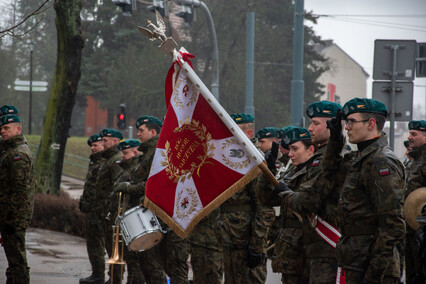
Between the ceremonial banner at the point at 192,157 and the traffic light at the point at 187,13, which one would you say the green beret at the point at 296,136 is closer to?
the ceremonial banner at the point at 192,157

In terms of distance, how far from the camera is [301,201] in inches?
214

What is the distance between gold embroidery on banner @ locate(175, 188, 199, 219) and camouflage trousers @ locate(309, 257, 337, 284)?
123 centimetres

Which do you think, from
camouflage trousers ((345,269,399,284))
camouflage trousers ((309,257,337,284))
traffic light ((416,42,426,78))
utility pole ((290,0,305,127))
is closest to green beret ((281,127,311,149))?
camouflage trousers ((309,257,337,284))

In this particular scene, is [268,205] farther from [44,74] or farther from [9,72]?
[44,74]

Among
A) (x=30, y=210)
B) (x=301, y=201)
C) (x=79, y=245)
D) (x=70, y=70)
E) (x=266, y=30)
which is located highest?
(x=266, y=30)

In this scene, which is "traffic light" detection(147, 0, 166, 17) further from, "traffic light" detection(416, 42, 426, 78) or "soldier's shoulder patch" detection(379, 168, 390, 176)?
"soldier's shoulder patch" detection(379, 168, 390, 176)

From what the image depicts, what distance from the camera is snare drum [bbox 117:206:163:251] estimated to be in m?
7.62

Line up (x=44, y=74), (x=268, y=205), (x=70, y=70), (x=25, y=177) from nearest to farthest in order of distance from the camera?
(x=268, y=205) < (x=25, y=177) < (x=70, y=70) < (x=44, y=74)

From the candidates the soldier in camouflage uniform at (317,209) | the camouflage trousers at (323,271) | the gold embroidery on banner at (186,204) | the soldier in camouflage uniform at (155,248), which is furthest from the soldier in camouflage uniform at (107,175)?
the camouflage trousers at (323,271)

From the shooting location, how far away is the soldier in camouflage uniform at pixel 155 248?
8125 millimetres

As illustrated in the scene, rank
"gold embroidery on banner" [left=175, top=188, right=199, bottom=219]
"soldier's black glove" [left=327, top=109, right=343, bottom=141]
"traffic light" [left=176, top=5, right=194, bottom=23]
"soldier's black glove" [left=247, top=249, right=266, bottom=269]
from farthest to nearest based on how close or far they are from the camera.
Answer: "traffic light" [left=176, top=5, right=194, bottom=23], "soldier's black glove" [left=247, top=249, right=266, bottom=269], "gold embroidery on banner" [left=175, top=188, right=199, bottom=219], "soldier's black glove" [left=327, top=109, right=343, bottom=141]

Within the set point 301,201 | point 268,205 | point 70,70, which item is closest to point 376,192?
point 301,201

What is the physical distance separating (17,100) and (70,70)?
119ft

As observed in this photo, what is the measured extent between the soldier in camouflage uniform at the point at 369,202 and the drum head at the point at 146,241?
309 centimetres
